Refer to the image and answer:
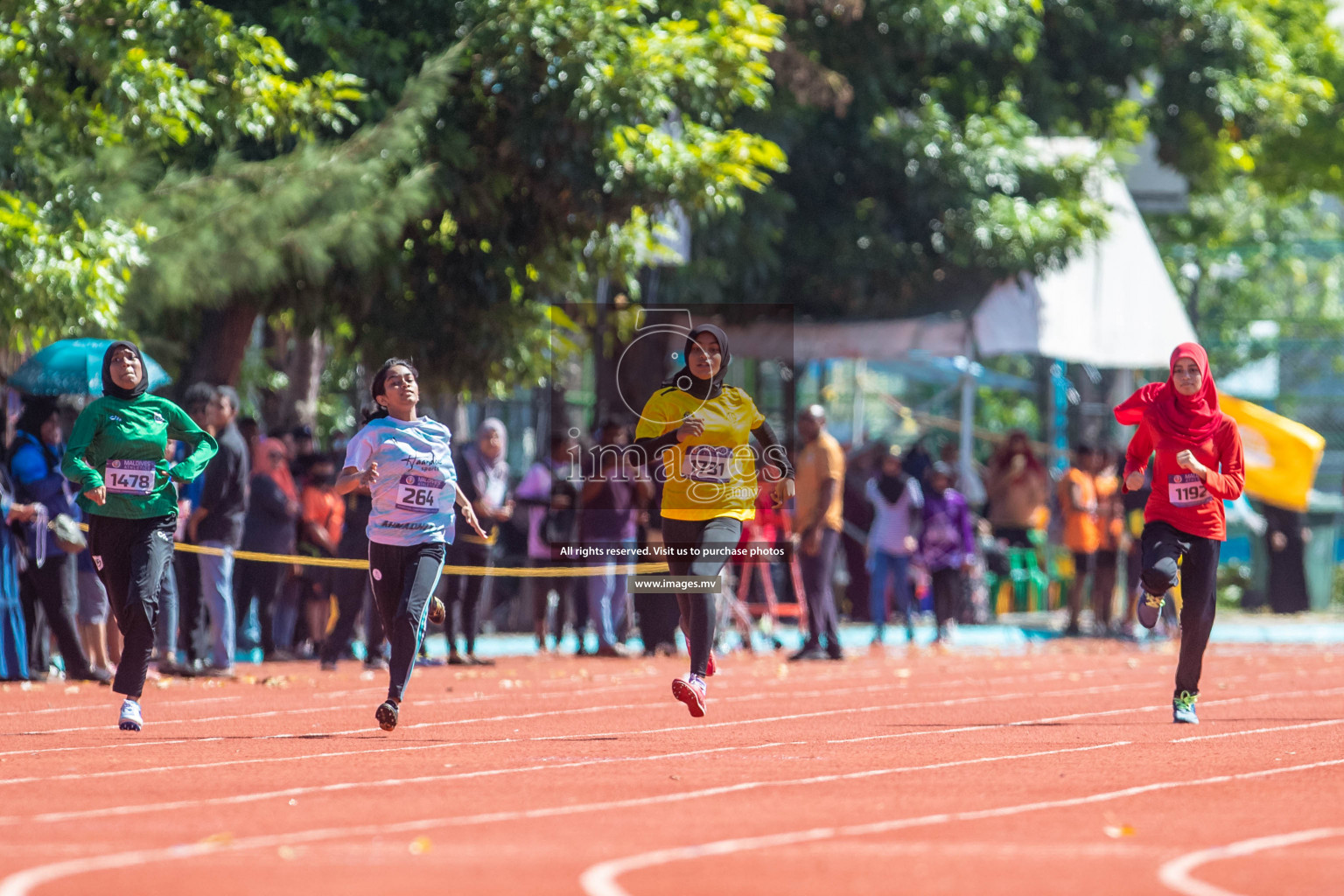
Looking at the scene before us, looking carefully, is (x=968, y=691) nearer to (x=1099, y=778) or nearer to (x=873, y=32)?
(x=1099, y=778)

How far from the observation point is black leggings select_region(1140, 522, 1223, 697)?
11227 mm

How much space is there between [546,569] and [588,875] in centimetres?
1245

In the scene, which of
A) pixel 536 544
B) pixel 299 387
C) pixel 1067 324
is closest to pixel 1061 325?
pixel 1067 324

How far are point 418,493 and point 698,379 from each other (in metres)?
1.61

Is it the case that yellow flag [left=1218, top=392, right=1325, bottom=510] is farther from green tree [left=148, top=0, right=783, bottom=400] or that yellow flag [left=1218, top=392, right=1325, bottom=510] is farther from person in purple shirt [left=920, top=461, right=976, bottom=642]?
green tree [left=148, top=0, right=783, bottom=400]

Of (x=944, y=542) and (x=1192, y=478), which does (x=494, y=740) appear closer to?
(x=1192, y=478)

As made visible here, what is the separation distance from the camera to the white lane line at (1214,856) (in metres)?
5.79

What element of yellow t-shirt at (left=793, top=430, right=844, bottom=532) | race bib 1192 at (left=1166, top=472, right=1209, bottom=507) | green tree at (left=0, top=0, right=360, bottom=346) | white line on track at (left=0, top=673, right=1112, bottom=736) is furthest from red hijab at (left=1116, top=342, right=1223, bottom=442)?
green tree at (left=0, top=0, right=360, bottom=346)

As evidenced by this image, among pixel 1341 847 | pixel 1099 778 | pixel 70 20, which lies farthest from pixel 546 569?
pixel 1341 847

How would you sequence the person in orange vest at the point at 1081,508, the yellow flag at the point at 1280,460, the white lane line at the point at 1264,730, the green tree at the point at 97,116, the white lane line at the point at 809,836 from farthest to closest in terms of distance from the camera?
the yellow flag at the point at 1280,460 → the person in orange vest at the point at 1081,508 → the green tree at the point at 97,116 → the white lane line at the point at 1264,730 → the white lane line at the point at 809,836

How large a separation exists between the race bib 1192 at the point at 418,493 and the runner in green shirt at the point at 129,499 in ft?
3.62

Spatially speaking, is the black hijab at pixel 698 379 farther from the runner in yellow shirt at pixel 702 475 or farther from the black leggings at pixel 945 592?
the black leggings at pixel 945 592

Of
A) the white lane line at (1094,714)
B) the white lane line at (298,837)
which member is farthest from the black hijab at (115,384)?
the white lane line at (298,837)

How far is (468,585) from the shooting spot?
57.4 feet
